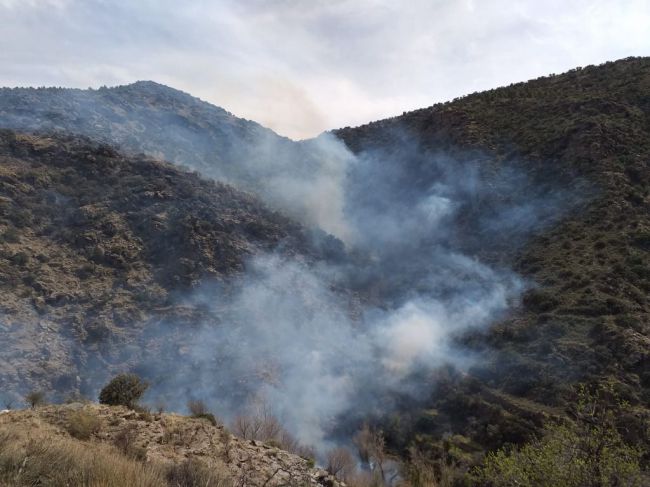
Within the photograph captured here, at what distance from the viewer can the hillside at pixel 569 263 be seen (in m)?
22.6

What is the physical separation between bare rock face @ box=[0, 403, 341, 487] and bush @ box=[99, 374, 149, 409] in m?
1.59

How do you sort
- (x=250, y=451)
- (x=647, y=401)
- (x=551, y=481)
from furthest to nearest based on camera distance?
(x=647, y=401)
(x=250, y=451)
(x=551, y=481)

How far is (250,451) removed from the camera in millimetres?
15297

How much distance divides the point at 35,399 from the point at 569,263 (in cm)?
3044

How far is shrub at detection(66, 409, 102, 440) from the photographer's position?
1355cm

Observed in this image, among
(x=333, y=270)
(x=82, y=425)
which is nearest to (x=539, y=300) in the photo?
(x=333, y=270)

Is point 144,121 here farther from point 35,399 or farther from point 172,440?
point 172,440

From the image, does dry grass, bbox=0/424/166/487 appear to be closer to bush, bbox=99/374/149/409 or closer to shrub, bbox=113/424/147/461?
shrub, bbox=113/424/147/461

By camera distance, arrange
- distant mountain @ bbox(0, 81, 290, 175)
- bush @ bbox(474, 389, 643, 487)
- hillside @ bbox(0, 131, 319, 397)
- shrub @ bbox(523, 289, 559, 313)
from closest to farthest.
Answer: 1. bush @ bbox(474, 389, 643, 487)
2. hillside @ bbox(0, 131, 319, 397)
3. shrub @ bbox(523, 289, 559, 313)
4. distant mountain @ bbox(0, 81, 290, 175)

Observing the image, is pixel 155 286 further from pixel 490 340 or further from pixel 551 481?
pixel 551 481

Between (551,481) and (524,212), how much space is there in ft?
106

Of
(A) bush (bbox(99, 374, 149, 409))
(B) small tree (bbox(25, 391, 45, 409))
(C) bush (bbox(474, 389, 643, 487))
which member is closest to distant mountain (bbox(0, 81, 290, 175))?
(B) small tree (bbox(25, 391, 45, 409))

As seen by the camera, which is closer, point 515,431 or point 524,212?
point 515,431

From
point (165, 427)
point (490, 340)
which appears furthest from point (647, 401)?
point (165, 427)
